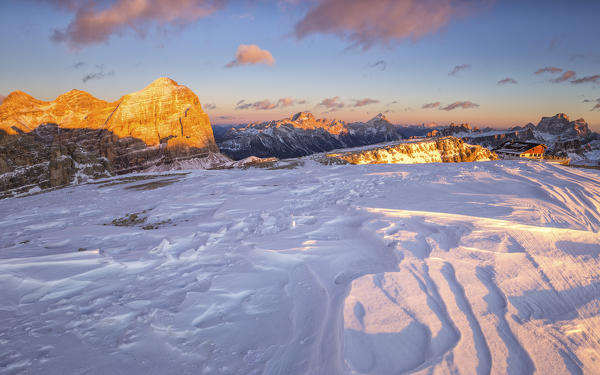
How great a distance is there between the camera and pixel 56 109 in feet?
328

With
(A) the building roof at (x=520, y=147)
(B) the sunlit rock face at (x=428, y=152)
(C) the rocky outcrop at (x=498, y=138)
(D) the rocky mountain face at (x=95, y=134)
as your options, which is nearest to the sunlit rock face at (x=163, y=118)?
(D) the rocky mountain face at (x=95, y=134)

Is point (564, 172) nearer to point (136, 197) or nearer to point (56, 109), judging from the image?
point (136, 197)

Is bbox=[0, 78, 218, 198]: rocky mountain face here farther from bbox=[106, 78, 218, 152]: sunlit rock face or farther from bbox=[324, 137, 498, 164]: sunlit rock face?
bbox=[324, 137, 498, 164]: sunlit rock face

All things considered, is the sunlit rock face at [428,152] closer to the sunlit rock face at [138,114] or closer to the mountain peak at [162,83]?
the sunlit rock face at [138,114]

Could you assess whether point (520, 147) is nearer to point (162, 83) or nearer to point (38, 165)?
point (38, 165)

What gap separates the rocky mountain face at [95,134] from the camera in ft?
241

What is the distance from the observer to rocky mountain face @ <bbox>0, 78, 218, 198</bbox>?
73562 mm

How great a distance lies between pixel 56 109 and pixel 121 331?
145m

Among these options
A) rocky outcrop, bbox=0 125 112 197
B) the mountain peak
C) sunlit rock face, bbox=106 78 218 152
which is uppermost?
the mountain peak

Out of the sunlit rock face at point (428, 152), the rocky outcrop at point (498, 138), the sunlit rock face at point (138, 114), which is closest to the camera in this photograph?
the sunlit rock face at point (428, 152)

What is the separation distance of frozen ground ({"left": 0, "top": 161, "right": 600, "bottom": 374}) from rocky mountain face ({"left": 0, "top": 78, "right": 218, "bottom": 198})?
94.3 metres

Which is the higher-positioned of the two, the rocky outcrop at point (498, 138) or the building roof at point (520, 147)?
the rocky outcrop at point (498, 138)

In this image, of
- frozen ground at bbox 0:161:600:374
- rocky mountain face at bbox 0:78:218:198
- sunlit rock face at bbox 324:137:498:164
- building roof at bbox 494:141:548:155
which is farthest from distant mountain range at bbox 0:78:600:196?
frozen ground at bbox 0:161:600:374

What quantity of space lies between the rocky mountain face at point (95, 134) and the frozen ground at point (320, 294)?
94.3 meters
